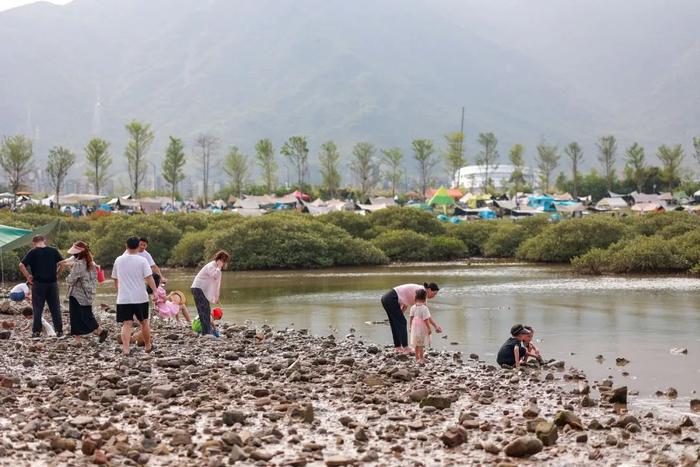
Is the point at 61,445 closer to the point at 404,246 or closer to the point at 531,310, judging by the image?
the point at 531,310

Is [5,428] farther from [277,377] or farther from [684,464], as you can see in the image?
[684,464]

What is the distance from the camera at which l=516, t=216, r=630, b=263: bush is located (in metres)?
48.6

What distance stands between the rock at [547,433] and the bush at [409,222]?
46000mm

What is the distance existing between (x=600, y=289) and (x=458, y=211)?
56413mm

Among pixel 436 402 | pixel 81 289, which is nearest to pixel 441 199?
pixel 81 289

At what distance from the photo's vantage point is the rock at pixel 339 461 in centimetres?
938

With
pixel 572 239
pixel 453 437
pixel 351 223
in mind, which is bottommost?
pixel 453 437

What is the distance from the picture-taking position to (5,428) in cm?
1035

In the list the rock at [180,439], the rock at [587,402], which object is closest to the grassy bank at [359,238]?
the rock at [587,402]

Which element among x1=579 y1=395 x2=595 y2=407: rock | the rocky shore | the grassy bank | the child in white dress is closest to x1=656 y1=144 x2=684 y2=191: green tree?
the grassy bank

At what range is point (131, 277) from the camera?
608 inches

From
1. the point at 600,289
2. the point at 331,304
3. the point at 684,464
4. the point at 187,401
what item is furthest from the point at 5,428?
the point at 600,289

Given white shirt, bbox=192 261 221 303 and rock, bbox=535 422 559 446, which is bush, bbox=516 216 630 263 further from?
rock, bbox=535 422 559 446

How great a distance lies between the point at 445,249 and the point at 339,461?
45225 mm
